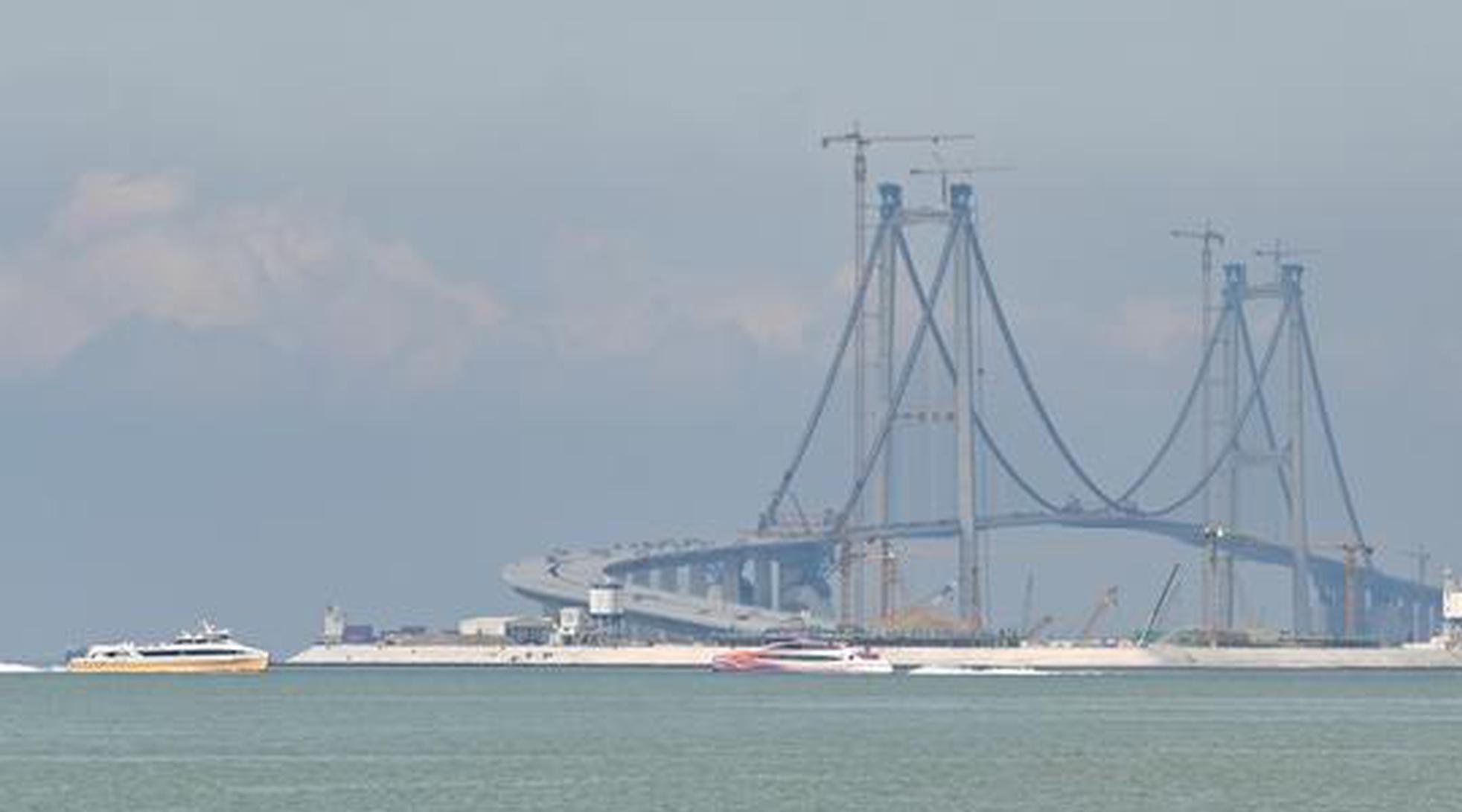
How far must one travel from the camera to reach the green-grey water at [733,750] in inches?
3280

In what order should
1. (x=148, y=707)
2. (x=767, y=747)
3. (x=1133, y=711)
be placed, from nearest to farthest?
1. (x=767, y=747)
2. (x=1133, y=711)
3. (x=148, y=707)

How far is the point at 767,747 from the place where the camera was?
4104 inches

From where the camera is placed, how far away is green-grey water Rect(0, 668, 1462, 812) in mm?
83312

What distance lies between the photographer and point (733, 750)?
103 metres

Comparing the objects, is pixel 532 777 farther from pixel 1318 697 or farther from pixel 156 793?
pixel 1318 697

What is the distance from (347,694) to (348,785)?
79579mm

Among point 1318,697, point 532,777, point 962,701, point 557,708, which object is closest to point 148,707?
point 557,708

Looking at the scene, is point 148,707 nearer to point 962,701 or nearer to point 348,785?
point 962,701

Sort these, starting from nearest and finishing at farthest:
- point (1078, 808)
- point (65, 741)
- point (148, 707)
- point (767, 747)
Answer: point (1078, 808) → point (767, 747) → point (65, 741) → point (148, 707)

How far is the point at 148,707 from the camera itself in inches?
5699

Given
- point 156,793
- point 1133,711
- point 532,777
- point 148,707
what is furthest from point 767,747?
point 148,707

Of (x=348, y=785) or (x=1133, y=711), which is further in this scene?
(x=1133, y=711)

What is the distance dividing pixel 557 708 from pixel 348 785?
54.9 meters

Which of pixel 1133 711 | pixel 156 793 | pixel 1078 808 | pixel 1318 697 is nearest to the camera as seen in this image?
pixel 1078 808
